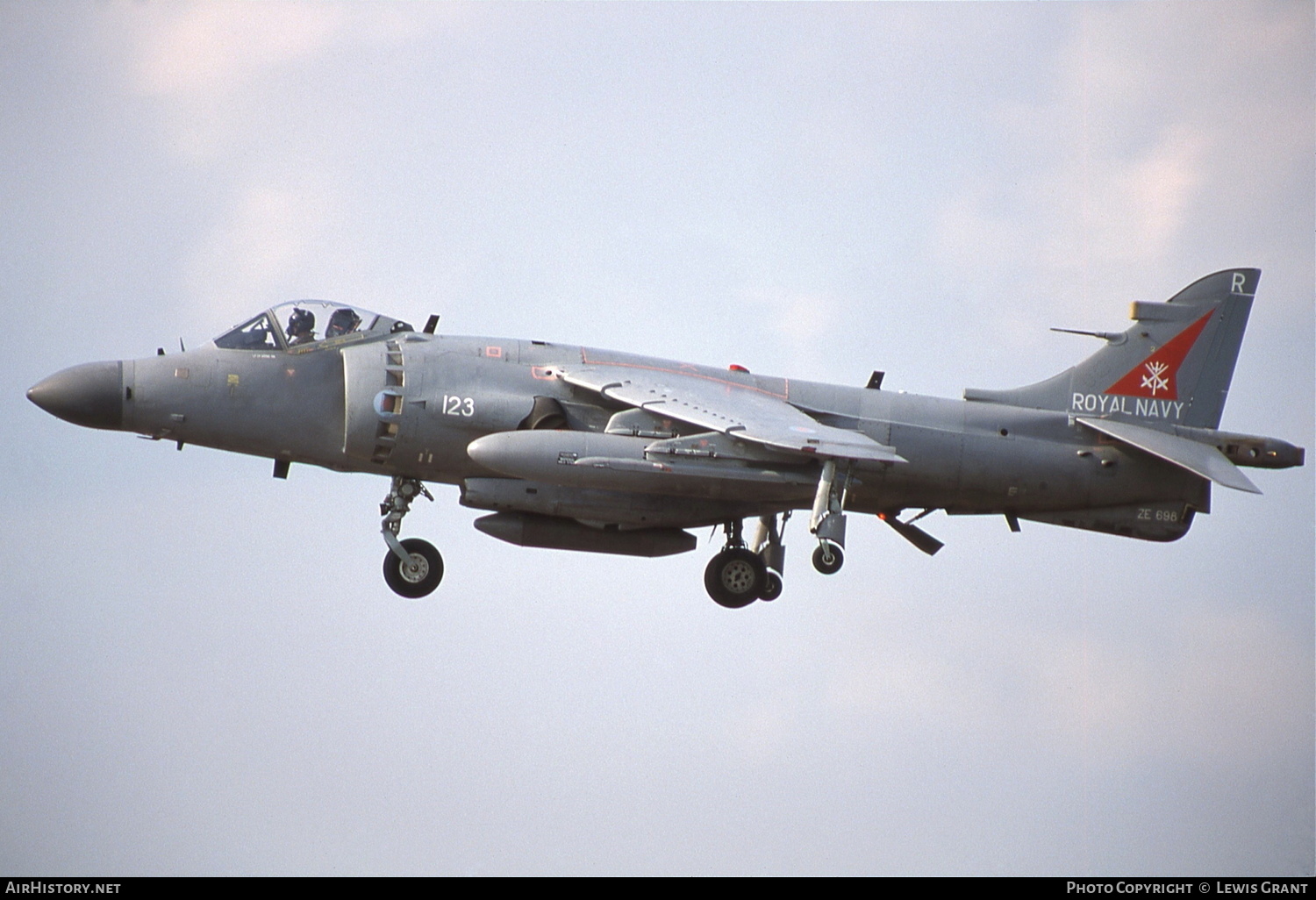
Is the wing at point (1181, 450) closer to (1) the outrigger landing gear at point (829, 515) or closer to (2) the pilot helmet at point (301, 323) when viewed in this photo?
(1) the outrigger landing gear at point (829, 515)

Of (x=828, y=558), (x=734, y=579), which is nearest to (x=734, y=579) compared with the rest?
(x=734, y=579)

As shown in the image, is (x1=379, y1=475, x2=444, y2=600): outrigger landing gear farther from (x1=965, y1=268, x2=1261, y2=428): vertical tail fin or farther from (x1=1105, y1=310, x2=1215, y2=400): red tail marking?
(x1=1105, y1=310, x2=1215, y2=400): red tail marking

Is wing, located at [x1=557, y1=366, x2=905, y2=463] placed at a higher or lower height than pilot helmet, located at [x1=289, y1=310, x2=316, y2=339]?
lower

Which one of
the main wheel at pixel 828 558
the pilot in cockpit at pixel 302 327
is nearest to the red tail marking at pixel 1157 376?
the main wheel at pixel 828 558

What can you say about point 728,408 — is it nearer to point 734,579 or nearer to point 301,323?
point 734,579

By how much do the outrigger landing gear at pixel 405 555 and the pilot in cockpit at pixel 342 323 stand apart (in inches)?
77.0

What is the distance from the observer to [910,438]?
21.8 m

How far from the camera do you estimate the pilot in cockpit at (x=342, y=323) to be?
69.7 ft

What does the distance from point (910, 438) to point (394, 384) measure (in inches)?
262

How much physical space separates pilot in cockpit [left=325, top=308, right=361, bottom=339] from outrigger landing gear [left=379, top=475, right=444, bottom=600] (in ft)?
6.41

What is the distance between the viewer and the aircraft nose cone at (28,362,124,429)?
2053 cm

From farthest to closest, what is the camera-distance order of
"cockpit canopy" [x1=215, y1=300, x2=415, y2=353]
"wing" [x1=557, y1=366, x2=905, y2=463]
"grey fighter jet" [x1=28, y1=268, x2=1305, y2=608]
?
"cockpit canopy" [x1=215, y1=300, x2=415, y2=353] < "grey fighter jet" [x1=28, y1=268, x2=1305, y2=608] < "wing" [x1=557, y1=366, x2=905, y2=463]

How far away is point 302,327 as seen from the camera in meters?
21.2

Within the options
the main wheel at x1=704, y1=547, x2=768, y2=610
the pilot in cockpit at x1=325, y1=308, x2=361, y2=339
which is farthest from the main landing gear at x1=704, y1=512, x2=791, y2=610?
the pilot in cockpit at x1=325, y1=308, x2=361, y2=339
